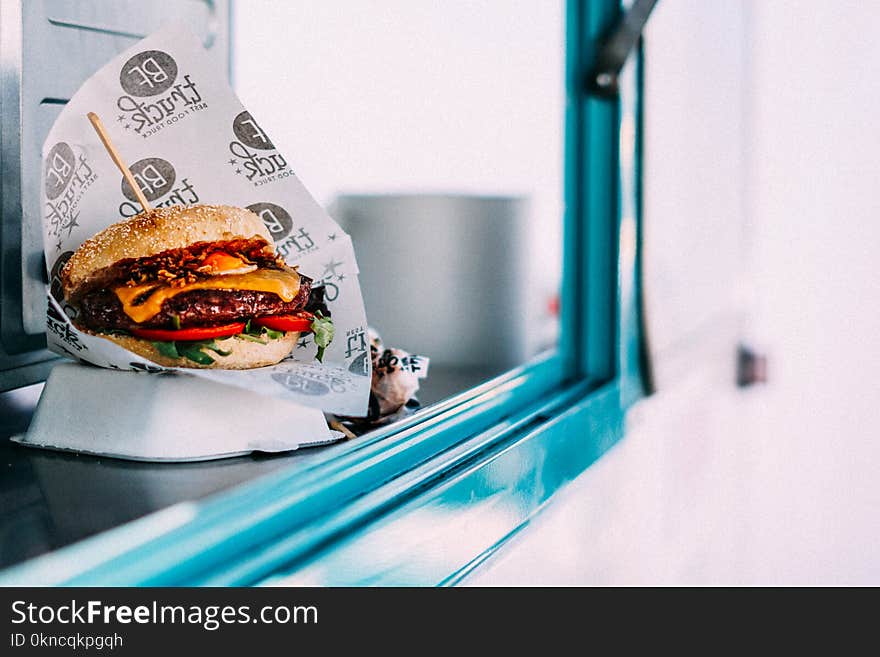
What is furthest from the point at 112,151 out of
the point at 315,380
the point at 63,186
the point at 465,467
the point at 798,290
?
the point at 798,290

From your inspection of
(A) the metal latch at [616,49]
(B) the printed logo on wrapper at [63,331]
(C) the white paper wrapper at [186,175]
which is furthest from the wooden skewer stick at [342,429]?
(A) the metal latch at [616,49]

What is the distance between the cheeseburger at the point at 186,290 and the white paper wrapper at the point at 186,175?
4 cm

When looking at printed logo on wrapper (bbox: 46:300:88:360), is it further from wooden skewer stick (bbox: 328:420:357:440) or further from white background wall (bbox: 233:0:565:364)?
white background wall (bbox: 233:0:565:364)

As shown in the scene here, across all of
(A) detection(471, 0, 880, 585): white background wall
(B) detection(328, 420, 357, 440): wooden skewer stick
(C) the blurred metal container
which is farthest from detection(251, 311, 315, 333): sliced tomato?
(A) detection(471, 0, 880, 585): white background wall

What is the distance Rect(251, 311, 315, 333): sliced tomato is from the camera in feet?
3.29

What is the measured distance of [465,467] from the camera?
1.01m

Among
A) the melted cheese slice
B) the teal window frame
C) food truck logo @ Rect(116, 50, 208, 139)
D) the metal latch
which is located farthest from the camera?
the metal latch

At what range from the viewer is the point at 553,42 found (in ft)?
7.70

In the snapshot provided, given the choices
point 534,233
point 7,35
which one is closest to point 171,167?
point 7,35

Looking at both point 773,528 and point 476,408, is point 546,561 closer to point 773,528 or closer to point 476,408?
point 476,408

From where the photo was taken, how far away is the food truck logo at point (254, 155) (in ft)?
3.61

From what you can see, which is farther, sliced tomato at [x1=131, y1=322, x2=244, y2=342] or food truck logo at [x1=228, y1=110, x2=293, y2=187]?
food truck logo at [x1=228, y1=110, x2=293, y2=187]

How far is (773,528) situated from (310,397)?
8.66 feet

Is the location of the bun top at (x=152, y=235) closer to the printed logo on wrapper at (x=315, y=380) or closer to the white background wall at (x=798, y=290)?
the printed logo on wrapper at (x=315, y=380)
